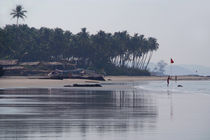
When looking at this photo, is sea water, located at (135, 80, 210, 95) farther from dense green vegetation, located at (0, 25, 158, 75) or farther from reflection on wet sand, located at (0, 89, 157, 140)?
dense green vegetation, located at (0, 25, 158, 75)

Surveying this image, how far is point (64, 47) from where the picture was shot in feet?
454

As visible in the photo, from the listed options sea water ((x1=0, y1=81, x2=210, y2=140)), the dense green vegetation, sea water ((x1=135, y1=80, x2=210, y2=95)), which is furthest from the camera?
the dense green vegetation

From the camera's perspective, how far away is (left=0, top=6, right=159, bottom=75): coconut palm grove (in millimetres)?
131000

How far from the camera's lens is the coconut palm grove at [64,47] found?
131 m

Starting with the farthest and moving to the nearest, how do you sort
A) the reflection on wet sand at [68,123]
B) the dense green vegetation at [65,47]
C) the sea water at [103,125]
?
1. the dense green vegetation at [65,47]
2. the reflection on wet sand at [68,123]
3. the sea water at [103,125]

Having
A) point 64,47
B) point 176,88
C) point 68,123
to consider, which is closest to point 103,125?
point 68,123

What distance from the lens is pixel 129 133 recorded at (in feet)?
51.9

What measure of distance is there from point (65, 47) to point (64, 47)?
0.30 m

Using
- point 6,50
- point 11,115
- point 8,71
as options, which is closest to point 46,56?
point 6,50

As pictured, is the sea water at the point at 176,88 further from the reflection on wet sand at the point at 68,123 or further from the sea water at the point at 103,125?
the reflection on wet sand at the point at 68,123

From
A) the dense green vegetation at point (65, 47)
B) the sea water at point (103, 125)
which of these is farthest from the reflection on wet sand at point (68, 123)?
the dense green vegetation at point (65, 47)

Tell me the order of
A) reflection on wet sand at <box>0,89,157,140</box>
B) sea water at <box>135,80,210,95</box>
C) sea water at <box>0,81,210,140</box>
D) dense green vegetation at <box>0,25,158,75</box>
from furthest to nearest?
1. dense green vegetation at <box>0,25,158,75</box>
2. sea water at <box>135,80,210,95</box>
3. reflection on wet sand at <box>0,89,157,140</box>
4. sea water at <box>0,81,210,140</box>

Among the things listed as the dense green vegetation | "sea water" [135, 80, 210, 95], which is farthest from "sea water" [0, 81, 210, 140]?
the dense green vegetation

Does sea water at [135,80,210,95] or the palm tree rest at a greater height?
the palm tree
